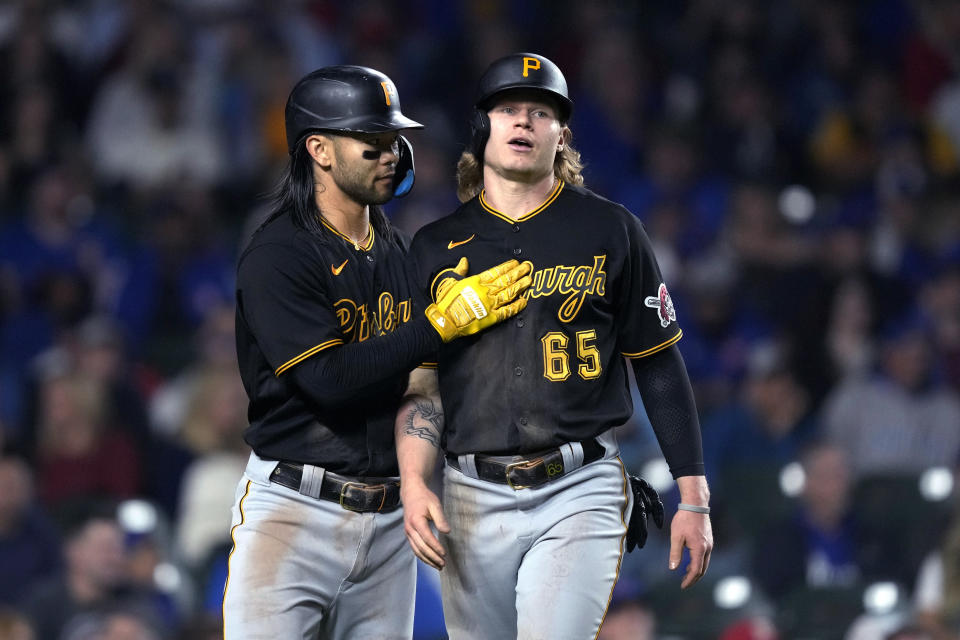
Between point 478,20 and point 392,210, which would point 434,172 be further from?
point 478,20

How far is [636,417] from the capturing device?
22.4 ft

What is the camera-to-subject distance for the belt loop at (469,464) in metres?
3.39

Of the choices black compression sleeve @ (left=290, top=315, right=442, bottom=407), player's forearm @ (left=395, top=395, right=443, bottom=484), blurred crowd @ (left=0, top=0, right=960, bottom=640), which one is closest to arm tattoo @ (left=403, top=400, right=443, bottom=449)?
player's forearm @ (left=395, top=395, right=443, bottom=484)

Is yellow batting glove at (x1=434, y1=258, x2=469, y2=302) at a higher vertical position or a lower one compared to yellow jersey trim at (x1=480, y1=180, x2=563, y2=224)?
lower

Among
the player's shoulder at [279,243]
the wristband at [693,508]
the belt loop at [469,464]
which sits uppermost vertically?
the player's shoulder at [279,243]

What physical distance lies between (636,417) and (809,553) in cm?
115

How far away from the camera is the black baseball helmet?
348 centimetres

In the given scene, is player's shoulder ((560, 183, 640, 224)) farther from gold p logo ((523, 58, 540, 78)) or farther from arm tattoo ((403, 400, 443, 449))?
arm tattoo ((403, 400, 443, 449))

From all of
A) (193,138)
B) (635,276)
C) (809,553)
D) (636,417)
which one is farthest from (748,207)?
(635,276)

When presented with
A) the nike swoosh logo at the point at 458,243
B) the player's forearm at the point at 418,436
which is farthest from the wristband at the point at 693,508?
the nike swoosh logo at the point at 458,243

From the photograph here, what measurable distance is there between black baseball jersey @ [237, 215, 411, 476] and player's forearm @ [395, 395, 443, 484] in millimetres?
74

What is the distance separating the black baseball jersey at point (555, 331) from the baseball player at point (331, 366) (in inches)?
3.8

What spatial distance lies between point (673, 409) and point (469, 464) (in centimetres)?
54

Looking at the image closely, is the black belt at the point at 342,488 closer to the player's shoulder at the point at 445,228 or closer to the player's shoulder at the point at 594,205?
the player's shoulder at the point at 445,228
